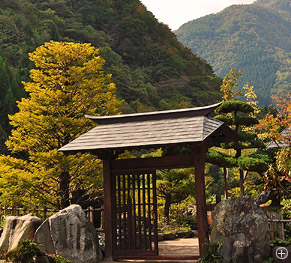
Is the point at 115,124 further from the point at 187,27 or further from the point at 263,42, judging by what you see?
the point at 187,27

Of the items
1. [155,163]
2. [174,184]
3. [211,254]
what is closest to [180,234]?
[174,184]

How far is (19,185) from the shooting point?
12703 mm

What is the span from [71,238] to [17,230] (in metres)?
2.00

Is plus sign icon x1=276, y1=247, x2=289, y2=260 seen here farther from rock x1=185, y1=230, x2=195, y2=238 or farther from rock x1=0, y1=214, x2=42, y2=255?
rock x1=185, y1=230, x2=195, y2=238

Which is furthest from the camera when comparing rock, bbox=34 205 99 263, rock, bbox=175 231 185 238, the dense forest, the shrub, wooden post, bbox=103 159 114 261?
the dense forest

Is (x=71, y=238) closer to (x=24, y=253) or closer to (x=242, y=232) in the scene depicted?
(x=24, y=253)

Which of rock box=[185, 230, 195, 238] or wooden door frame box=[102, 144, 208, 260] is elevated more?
wooden door frame box=[102, 144, 208, 260]

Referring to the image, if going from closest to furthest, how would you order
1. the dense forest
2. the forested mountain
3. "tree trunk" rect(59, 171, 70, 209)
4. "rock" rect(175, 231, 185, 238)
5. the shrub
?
the shrub → "tree trunk" rect(59, 171, 70, 209) → "rock" rect(175, 231, 185, 238) → the dense forest → the forested mountain

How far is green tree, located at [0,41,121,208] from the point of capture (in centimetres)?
1289

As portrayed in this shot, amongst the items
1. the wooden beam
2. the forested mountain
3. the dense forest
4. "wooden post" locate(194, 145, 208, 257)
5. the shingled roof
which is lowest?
"wooden post" locate(194, 145, 208, 257)

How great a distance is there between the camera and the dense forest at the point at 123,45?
36.1 metres

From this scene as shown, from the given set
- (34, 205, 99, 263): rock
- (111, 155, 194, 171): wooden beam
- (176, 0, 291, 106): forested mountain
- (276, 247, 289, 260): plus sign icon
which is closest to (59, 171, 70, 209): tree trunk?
(111, 155, 194, 171): wooden beam

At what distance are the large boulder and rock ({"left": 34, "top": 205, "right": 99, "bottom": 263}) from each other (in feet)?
9.87

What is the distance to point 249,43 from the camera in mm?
106000
